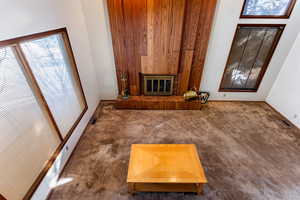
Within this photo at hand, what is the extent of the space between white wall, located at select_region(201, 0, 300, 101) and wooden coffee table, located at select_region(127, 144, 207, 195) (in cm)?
223

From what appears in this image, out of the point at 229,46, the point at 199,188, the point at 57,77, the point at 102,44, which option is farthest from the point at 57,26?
the point at 229,46

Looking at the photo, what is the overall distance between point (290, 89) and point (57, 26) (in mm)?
4652

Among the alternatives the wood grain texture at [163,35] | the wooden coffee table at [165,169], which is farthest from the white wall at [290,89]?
the wooden coffee table at [165,169]

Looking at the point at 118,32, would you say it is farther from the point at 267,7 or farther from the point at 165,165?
the point at 267,7

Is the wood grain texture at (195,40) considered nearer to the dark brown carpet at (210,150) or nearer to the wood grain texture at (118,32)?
the dark brown carpet at (210,150)

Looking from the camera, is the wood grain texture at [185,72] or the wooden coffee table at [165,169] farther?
the wood grain texture at [185,72]

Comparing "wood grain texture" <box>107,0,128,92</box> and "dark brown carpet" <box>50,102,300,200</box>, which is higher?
"wood grain texture" <box>107,0,128,92</box>

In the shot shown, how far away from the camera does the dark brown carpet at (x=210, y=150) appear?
1.91 meters

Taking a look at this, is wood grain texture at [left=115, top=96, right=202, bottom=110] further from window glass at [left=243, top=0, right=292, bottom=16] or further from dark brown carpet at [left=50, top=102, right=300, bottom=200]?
window glass at [left=243, top=0, right=292, bottom=16]

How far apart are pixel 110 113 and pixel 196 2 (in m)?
2.97

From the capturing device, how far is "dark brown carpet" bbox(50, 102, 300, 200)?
191 cm

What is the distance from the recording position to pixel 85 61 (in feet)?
9.68

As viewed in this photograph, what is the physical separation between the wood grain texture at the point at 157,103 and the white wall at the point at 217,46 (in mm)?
526

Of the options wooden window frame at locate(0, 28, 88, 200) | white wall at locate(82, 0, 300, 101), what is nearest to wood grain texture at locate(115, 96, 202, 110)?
white wall at locate(82, 0, 300, 101)
